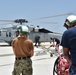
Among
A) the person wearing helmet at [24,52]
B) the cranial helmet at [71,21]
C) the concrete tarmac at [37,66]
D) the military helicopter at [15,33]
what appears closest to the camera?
the cranial helmet at [71,21]

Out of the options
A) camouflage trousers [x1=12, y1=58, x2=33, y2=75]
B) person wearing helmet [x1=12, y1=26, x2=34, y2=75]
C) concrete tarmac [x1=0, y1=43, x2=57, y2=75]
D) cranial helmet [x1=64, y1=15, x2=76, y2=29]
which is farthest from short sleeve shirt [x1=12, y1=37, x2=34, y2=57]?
concrete tarmac [x1=0, y1=43, x2=57, y2=75]

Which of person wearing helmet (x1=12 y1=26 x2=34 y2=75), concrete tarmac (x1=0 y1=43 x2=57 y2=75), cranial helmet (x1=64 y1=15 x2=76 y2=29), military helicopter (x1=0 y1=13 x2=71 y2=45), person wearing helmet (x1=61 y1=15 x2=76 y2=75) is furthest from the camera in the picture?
military helicopter (x1=0 y1=13 x2=71 y2=45)

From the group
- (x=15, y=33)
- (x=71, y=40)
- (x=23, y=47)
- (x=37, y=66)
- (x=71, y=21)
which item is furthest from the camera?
(x=15, y=33)

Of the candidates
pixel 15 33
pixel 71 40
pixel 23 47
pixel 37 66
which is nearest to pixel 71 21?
pixel 71 40

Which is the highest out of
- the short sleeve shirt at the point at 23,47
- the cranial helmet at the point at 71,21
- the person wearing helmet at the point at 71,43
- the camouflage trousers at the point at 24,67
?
the cranial helmet at the point at 71,21

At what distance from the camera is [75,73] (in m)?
3.54

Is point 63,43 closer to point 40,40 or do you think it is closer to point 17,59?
point 17,59

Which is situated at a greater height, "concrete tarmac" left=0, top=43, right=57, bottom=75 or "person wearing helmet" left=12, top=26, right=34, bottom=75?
"person wearing helmet" left=12, top=26, right=34, bottom=75

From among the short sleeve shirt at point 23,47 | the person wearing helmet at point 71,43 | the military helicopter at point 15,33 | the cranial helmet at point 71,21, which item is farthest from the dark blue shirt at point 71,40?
the military helicopter at point 15,33

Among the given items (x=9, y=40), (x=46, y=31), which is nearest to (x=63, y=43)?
(x=9, y=40)

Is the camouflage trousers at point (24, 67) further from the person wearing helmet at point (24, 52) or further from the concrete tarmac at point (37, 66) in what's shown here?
the concrete tarmac at point (37, 66)

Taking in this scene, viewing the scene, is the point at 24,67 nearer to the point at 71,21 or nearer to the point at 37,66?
the point at 71,21

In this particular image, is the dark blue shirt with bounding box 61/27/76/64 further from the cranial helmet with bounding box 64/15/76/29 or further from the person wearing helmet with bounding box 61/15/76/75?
the cranial helmet with bounding box 64/15/76/29

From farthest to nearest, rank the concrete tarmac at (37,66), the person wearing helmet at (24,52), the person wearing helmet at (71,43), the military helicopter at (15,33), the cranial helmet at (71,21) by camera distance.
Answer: the military helicopter at (15,33)
the concrete tarmac at (37,66)
the person wearing helmet at (24,52)
the cranial helmet at (71,21)
the person wearing helmet at (71,43)
